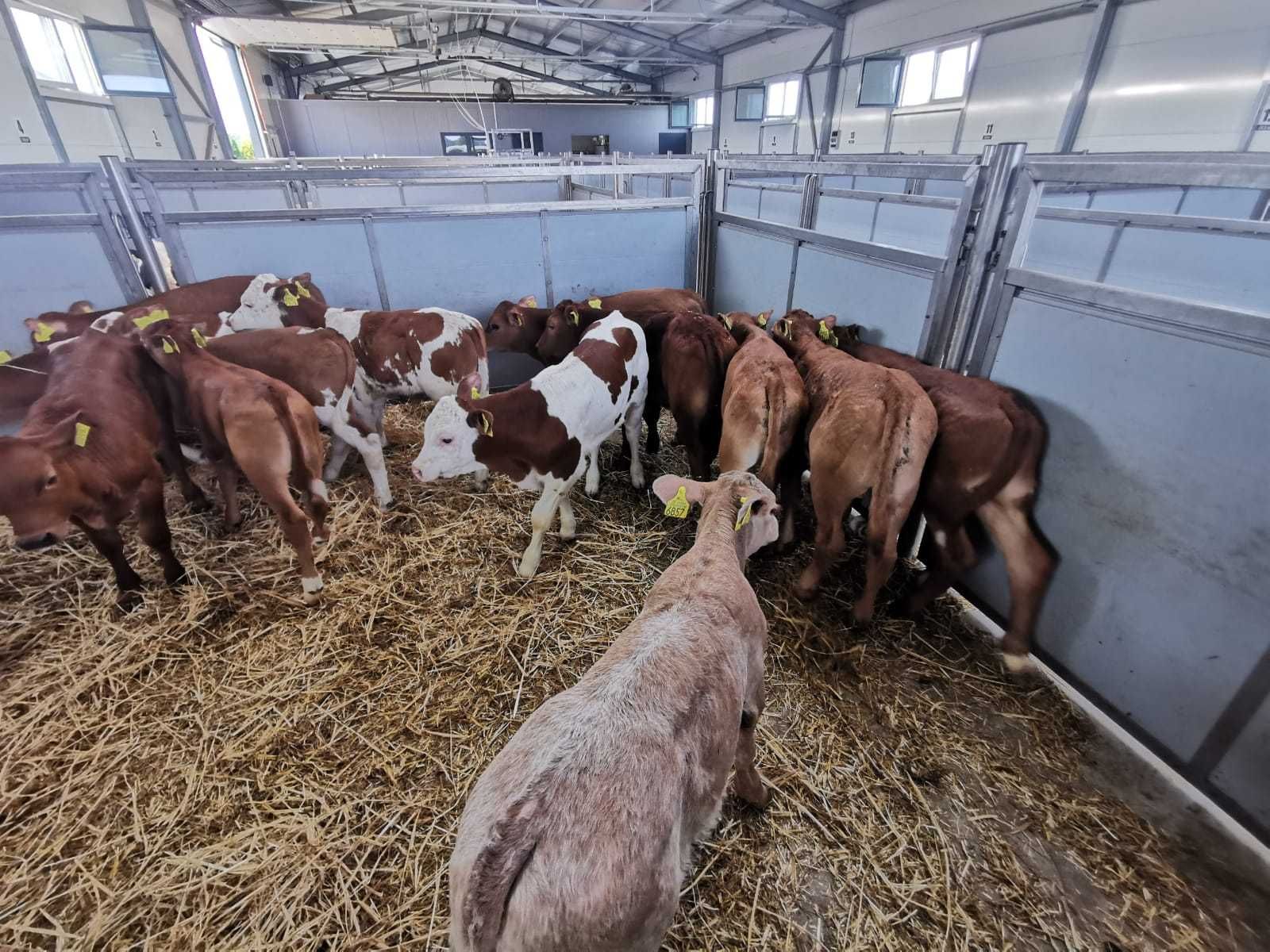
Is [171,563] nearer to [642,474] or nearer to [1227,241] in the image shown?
[642,474]

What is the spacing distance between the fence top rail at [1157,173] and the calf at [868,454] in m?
0.99

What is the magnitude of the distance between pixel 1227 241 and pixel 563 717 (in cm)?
579

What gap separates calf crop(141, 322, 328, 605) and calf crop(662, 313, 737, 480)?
220 centimetres

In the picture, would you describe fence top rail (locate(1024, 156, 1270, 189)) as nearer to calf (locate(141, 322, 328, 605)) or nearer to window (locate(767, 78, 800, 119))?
calf (locate(141, 322, 328, 605))

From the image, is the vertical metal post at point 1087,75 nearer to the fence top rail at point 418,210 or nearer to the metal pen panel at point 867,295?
the fence top rail at point 418,210

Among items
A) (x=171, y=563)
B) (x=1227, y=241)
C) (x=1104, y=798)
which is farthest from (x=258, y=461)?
(x=1227, y=241)

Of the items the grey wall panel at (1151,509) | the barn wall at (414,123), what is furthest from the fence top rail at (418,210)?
the barn wall at (414,123)

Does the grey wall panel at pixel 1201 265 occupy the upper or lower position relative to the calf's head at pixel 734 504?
upper

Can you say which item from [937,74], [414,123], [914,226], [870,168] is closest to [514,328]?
[870,168]

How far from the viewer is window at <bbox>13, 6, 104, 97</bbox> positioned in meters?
8.21

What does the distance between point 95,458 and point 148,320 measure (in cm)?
112

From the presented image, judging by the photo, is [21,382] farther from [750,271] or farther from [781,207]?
[781,207]

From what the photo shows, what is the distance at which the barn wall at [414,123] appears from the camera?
776 inches

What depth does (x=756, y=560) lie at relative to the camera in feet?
11.1
